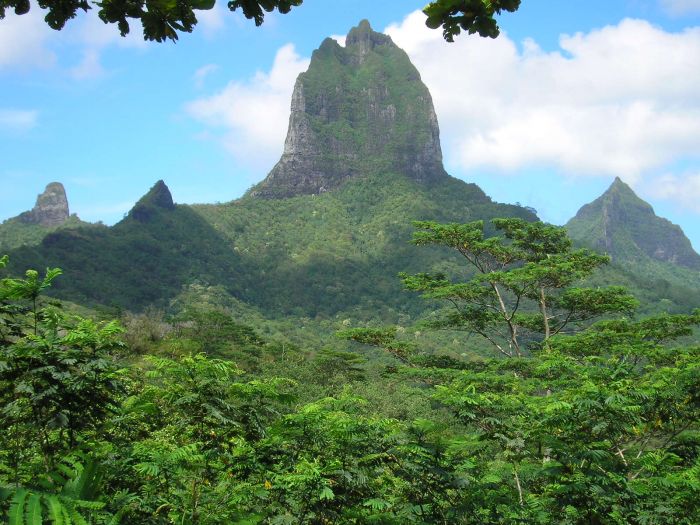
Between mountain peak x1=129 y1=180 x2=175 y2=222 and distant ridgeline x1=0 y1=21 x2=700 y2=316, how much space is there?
0.85 ft

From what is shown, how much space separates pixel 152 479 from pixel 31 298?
4.57ft

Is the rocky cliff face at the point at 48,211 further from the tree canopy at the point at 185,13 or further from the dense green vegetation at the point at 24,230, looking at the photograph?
the tree canopy at the point at 185,13

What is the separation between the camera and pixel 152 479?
354cm

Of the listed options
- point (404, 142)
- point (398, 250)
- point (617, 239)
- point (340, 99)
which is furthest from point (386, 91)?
point (617, 239)

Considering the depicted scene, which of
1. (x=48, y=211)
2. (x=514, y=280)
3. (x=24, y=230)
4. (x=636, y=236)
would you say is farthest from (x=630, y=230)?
(x=514, y=280)

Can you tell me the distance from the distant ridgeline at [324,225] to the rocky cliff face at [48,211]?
48.4 feet

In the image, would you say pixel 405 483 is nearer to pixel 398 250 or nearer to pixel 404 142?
pixel 398 250

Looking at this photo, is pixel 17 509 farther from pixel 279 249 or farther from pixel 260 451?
pixel 279 249

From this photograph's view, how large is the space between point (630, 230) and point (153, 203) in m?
132

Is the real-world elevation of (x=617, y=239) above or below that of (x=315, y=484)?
above

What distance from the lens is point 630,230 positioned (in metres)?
159

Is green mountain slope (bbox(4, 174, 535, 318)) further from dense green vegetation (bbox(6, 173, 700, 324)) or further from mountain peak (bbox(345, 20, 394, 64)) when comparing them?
mountain peak (bbox(345, 20, 394, 64))

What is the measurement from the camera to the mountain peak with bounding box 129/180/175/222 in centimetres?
10044

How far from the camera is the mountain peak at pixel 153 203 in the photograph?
100438mm
